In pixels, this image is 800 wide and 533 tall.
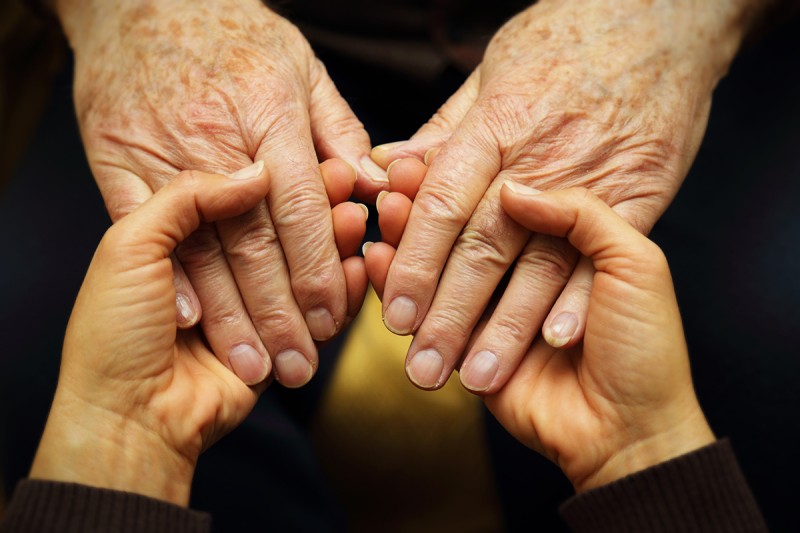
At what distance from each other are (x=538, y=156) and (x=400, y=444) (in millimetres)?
455

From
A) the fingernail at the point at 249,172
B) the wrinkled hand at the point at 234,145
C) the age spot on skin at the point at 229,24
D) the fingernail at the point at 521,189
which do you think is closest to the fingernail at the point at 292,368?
the wrinkled hand at the point at 234,145

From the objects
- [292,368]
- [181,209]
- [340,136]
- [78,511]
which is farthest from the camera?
[340,136]

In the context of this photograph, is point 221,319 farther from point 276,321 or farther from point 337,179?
point 337,179

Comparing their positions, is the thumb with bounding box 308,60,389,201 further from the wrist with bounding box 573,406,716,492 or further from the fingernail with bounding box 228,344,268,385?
the wrist with bounding box 573,406,716,492

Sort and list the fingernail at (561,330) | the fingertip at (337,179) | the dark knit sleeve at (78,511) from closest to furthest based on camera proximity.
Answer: the dark knit sleeve at (78,511) < the fingernail at (561,330) < the fingertip at (337,179)

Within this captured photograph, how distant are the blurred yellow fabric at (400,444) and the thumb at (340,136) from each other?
224mm

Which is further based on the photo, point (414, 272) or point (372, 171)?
point (372, 171)

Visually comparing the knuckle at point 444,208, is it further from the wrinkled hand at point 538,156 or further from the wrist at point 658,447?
the wrist at point 658,447

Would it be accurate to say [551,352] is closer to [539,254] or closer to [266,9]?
[539,254]

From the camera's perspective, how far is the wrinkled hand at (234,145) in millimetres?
917

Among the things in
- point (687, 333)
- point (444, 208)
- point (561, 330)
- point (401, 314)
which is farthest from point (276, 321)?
point (687, 333)

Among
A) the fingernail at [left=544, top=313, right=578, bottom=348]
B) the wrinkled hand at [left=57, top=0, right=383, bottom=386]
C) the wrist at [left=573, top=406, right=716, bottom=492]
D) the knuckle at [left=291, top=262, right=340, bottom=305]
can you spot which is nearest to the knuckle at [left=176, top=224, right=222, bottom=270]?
the wrinkled hand at [left=57, top=0, right=383, bottom=386]

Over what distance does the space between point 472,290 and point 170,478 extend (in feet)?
1.41

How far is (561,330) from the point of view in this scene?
871 mm
